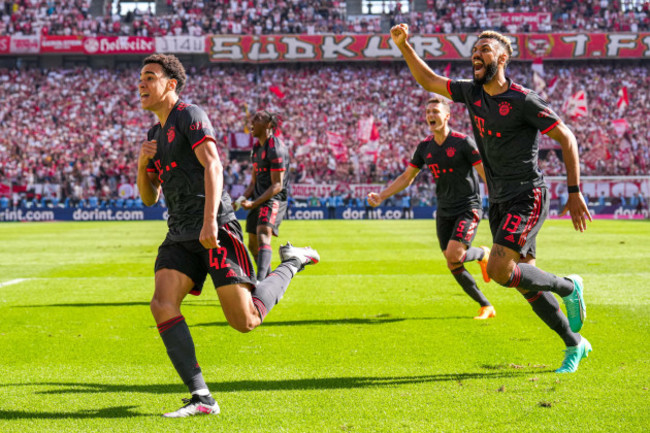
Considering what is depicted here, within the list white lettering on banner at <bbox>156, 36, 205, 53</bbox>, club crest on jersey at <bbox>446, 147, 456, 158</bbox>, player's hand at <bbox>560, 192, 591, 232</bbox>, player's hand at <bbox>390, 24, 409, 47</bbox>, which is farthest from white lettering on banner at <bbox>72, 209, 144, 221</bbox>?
player's hand at <bbox>560, 192, 591, 232</bbox>

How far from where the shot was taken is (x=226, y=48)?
165ft

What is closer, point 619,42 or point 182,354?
point 182,354

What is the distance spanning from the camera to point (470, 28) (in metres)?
53.2

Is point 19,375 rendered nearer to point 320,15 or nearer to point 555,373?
point 555,373

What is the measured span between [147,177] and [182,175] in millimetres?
515

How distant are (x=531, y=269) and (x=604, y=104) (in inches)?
1845

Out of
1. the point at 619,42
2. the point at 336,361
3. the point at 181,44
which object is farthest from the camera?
the point at 619,42

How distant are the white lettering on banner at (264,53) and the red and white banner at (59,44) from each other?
12.0 metres

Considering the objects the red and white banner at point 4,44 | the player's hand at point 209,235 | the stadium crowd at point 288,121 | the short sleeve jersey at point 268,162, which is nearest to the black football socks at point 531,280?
the player's hand at point 209,235

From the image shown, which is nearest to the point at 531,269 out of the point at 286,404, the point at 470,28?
the point at 286,404

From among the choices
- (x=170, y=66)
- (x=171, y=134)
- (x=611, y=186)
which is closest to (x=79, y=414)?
(x=171, y=134)

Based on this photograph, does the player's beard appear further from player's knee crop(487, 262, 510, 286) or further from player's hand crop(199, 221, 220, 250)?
player's hand crop(199, 221, 220, 250)

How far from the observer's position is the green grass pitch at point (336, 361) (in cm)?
448

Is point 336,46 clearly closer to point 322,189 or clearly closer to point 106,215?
point 322,189
